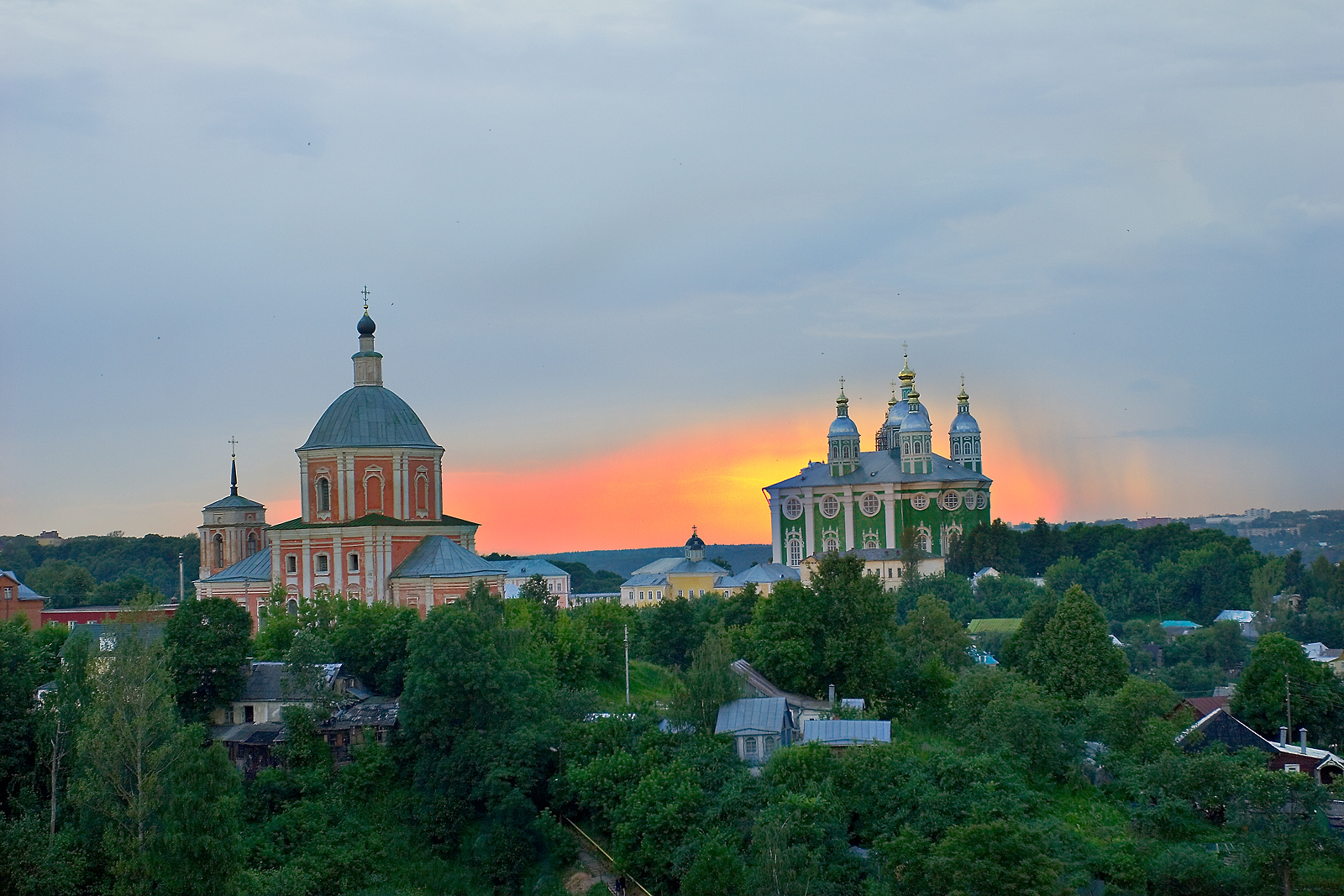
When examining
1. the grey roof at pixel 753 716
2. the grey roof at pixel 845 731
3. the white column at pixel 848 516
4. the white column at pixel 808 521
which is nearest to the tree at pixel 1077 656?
the grey roof at pixel 845 731

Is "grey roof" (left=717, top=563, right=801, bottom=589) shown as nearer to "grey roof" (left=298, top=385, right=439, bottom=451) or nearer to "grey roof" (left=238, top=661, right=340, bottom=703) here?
"grey roof" (left=298, top=385, right=439, bottom=451)

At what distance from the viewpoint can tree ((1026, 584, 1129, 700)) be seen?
137 feet

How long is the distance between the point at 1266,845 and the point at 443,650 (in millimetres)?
16875

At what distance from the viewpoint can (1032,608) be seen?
158 feet

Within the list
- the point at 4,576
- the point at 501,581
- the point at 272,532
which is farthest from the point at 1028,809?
the point at 4,576

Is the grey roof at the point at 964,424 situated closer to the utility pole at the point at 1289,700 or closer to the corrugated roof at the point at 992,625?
the corrugated roof at the point at 992,625

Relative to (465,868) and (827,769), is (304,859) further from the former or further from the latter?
(827,769)

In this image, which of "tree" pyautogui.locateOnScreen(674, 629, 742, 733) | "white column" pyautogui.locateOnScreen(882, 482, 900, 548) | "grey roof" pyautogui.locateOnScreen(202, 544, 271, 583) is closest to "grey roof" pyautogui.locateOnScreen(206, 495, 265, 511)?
"grey roof" pyautogui.locateOnScreen(202, 544, 271, 583)

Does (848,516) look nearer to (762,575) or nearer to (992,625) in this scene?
(762,575)

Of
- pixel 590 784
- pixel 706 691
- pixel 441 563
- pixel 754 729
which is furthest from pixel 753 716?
pixel 441 563

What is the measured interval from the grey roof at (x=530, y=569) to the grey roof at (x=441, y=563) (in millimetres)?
57565

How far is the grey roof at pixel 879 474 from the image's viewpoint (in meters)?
97.1

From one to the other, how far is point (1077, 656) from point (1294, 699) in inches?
221

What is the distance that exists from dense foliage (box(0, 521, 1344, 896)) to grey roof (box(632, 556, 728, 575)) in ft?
212
